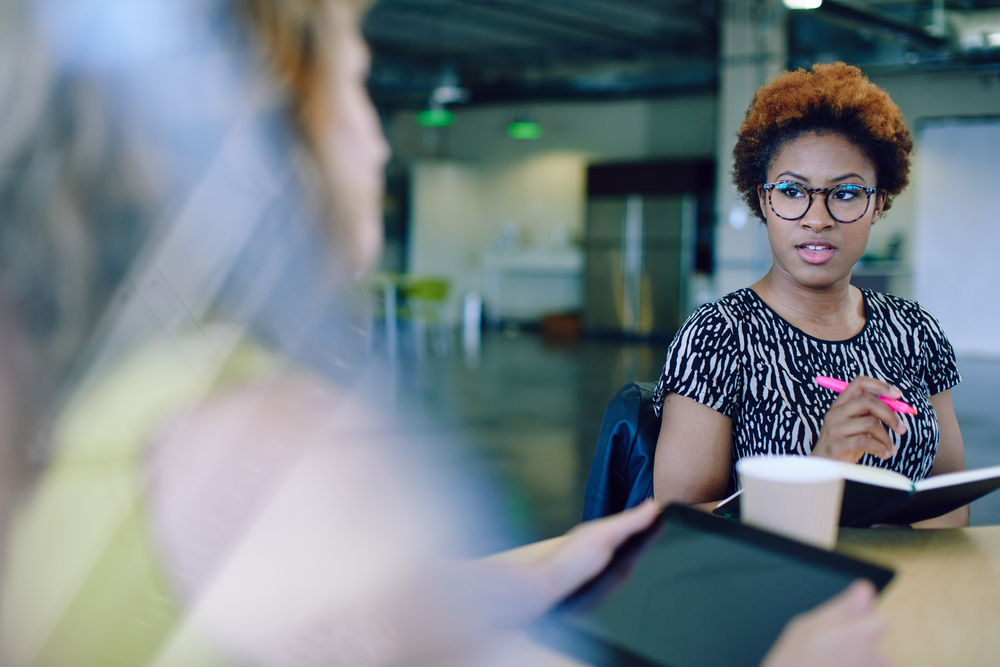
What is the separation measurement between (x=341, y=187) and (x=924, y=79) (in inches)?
366

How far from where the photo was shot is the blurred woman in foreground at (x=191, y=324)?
0.38 m

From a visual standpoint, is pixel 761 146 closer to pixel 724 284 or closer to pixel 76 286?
pixel 76 286

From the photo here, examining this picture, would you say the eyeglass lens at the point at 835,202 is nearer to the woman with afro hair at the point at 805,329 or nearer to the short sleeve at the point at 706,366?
the woman with afro hair at the point at 805,329

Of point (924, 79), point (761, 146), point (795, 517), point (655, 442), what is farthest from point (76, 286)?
point (924, 79)

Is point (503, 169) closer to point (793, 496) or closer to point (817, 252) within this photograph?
point (817, 252)

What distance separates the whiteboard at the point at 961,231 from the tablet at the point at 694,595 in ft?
31.0

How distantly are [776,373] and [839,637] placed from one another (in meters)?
0.98

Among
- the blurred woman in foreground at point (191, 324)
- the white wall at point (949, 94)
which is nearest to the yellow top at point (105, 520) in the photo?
the blurred woman in foreground at point (191, 324)

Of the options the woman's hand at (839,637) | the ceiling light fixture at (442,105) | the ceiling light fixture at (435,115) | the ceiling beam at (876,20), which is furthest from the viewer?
the ceiling light fixture at (435,115)

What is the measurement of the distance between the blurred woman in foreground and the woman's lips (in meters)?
1.25

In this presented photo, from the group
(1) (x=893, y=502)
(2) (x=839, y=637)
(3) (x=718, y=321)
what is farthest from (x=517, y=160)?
(2) (x=839, y=637)

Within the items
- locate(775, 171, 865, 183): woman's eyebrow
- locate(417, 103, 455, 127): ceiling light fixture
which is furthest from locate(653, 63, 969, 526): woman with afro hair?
locate(417, 103, 455, 127): ceiling light fixture

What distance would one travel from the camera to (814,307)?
156 centimetres

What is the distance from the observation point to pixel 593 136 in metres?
11.5
